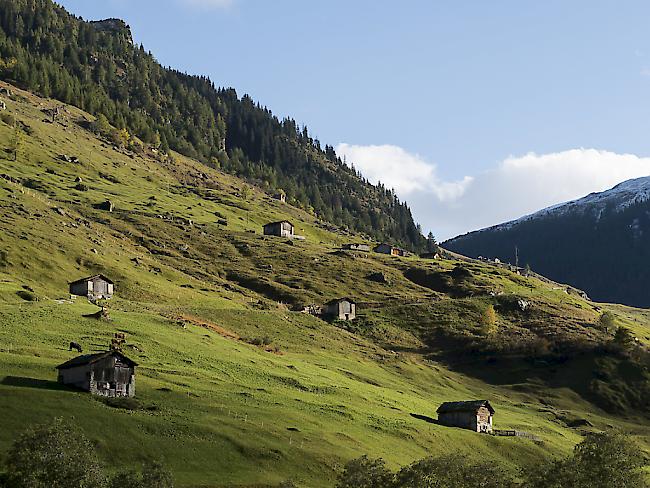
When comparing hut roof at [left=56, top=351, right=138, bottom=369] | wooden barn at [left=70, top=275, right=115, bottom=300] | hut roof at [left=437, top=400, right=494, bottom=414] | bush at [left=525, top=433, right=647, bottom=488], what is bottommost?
bush at [left=525, top=433, right=647, bottom=488]

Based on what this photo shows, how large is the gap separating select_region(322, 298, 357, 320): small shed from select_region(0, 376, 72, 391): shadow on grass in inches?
3884

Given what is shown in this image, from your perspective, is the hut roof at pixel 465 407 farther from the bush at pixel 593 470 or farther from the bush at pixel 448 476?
the bush at pixel 448 476

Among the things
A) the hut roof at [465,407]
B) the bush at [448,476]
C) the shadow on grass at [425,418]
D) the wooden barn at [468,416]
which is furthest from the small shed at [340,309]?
the bush at [448,476]

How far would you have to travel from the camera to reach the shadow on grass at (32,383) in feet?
289

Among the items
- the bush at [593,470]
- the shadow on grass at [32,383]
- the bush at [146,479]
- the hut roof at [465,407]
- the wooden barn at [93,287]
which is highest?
the wooden barn at [93,287]

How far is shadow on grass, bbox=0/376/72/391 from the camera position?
289 ft

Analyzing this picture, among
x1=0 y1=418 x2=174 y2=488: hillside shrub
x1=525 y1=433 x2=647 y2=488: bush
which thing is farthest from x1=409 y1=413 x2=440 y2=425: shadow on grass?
x1=0 y1=418 x2=174 y2=488: hillside shrub

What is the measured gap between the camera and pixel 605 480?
8038 cm

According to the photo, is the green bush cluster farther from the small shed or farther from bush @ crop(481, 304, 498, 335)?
bush @ crop(481, 304, 498, 335)

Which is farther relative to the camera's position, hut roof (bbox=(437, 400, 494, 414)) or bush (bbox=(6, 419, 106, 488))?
hut roof (bbox=(437, 400, 494, 414))

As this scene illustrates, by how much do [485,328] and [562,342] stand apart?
14.9 m

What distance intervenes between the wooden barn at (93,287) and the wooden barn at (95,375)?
58.6m

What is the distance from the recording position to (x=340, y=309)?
187375mm

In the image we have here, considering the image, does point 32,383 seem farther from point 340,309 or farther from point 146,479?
point 340,309
